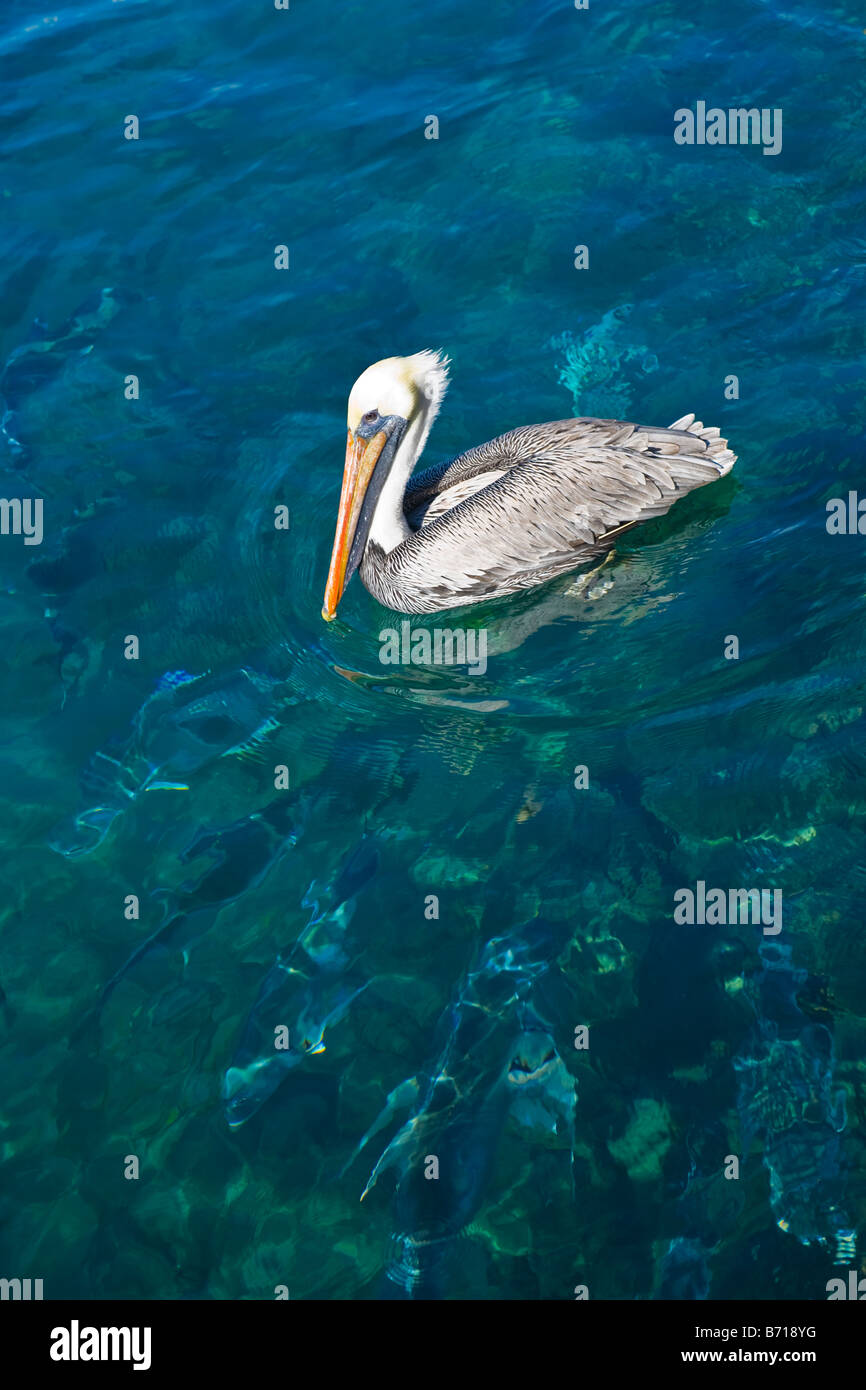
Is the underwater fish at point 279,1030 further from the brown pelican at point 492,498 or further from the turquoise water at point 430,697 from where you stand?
the brown pelican at point 492,498

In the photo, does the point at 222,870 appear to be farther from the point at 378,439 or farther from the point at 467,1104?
the point at 378,439

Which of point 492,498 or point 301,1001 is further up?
point 492,498

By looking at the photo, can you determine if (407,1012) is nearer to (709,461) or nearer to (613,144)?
(709,461)

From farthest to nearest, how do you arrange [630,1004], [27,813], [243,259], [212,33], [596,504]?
[212,33] < [243,259] < [596,504] < [27,813] < [630,1004]

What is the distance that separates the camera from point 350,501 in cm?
791

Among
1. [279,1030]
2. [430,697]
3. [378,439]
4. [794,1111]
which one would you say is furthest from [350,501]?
[794,1111]

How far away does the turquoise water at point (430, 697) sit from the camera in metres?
5.59

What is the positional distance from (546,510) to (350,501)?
127 centimetres

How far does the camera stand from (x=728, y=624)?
24.9ft

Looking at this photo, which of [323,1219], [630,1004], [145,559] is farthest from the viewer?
[145,559]

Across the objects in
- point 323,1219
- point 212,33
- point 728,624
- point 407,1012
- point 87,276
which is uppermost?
point 212,33

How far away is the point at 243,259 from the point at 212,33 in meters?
3.80

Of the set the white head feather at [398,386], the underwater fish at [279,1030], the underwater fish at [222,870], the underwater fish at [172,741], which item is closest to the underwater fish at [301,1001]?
the underwater fish at [279,1030]

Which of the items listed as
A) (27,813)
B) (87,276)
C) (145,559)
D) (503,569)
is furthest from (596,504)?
(87,276)
